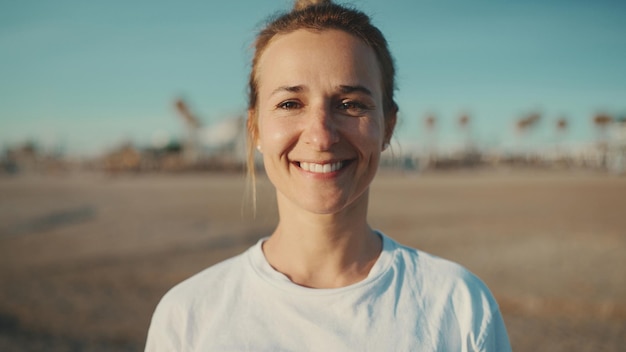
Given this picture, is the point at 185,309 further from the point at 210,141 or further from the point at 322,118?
the point at 210,141

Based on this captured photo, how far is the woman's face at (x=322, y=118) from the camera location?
1567mm

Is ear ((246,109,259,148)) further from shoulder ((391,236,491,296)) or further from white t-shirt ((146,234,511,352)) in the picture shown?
shoulder ((391,236,491,296))

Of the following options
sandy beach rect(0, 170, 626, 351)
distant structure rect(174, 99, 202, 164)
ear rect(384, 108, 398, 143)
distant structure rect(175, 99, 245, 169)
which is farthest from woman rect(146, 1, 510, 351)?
distant structure rect(174, 99, 202, 164)

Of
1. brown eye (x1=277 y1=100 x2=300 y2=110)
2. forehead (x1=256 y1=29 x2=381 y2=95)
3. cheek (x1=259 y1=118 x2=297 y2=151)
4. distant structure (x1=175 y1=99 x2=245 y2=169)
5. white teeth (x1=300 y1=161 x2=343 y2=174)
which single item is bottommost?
distant structure (x1=175 y1=99 x2=245 y2=169)

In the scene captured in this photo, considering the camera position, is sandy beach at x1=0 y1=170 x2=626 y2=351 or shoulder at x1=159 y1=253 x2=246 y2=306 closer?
shoulder at x1=159 y1=253 x2=246 y2=306

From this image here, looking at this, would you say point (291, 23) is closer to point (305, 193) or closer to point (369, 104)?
Result: point (369, 104)

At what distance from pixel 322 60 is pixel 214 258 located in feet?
29.8

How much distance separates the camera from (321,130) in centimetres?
156

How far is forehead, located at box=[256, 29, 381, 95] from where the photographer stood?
5.14 feet

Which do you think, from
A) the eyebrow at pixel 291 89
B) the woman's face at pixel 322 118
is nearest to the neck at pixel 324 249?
the woman's face at pixel 322 118

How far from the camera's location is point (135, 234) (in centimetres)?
1293

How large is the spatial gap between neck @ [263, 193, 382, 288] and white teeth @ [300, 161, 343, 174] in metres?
0.20

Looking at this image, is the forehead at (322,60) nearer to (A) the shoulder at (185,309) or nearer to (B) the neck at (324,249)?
(B) the neck at (324,249)

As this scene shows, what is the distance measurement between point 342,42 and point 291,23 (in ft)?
0.77
